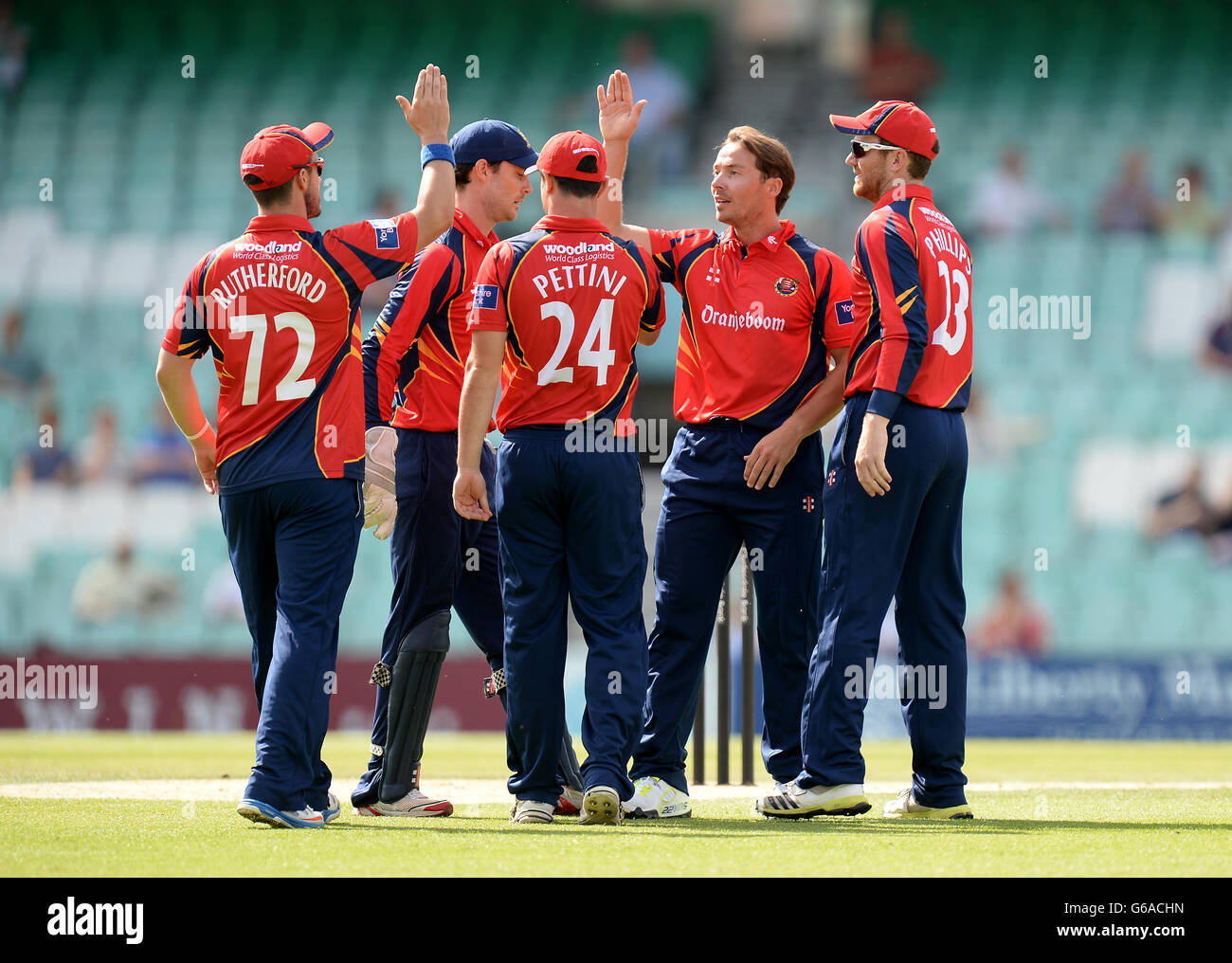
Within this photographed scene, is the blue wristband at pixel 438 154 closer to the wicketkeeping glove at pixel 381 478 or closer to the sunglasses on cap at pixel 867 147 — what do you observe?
the wicketkeeping glove at pixel 381 478

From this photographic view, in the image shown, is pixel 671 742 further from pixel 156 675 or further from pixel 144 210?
pixel 144 210

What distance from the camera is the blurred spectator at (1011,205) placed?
17.0 m

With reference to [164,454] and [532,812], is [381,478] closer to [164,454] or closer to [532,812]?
[532,812]

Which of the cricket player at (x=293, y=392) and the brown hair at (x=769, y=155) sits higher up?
the brown hair at (x=769, y=155)

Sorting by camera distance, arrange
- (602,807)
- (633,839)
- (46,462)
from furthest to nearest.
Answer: (46,462)
(602,807)
(633,839)

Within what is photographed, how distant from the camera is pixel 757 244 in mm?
6117

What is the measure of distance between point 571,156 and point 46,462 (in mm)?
11579

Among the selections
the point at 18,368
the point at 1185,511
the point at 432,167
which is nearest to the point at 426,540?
the point at 432,167

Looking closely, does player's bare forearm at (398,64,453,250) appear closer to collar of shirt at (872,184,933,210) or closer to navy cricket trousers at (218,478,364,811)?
navy cricket trousers at (218,478,364,811)

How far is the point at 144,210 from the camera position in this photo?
17.2m

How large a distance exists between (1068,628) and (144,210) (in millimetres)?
10331

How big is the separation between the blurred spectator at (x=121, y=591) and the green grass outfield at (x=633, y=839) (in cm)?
701

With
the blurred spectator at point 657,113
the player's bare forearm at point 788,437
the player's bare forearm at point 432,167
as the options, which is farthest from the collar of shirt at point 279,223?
the blurred spectator at point 657,113
